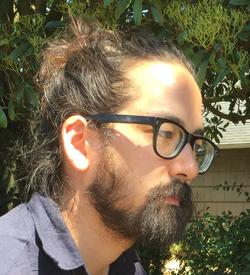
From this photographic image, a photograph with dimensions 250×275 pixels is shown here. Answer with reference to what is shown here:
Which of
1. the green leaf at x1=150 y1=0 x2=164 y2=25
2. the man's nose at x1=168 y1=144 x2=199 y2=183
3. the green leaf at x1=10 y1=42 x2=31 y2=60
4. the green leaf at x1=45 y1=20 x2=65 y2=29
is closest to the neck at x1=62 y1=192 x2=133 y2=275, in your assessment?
the man's nose at x1=168 y1=144 x2=199 y2=183

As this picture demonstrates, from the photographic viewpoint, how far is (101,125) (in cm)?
187

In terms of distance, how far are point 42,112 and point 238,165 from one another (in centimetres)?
970

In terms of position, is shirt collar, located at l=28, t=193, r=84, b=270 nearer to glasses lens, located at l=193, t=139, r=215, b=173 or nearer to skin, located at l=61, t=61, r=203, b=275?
skin, located at l=61, t=61, r=203, b=275

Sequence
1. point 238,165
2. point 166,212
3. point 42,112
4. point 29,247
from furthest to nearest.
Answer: point 238,165 → point 42,112 → point 166,212 → point 29,247

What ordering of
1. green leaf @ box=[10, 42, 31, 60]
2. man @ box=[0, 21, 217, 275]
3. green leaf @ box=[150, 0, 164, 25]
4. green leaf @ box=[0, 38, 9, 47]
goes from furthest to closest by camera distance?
green leaf @ box=[0, 38, 9, 47], green leaf @ box=[10, 42, 31, 60], green leaf @ box=[150, 0, 164, 25], man @ box=[0, 21, 217, 275]

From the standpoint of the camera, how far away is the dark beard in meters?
1.79

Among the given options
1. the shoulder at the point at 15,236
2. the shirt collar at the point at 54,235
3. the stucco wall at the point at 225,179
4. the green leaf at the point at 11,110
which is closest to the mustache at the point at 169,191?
the shirt collar at the point at 54,235

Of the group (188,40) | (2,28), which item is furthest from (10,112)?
(188,40)

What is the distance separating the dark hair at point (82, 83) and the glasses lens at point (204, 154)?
29 centimetres

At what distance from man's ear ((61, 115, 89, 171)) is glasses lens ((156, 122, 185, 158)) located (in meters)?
0.24

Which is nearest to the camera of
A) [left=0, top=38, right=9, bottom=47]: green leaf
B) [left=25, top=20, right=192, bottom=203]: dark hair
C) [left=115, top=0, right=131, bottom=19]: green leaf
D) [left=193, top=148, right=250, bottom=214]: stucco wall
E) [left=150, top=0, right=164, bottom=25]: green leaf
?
[left=25, top=20, right=192, bottom=203]: dark hair

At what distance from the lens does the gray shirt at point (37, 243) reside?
Result: 5.42ft

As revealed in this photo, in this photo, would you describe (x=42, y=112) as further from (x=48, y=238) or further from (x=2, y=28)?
(x=2, y=28)

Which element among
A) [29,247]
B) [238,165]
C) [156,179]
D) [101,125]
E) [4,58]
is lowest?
[238,165]
